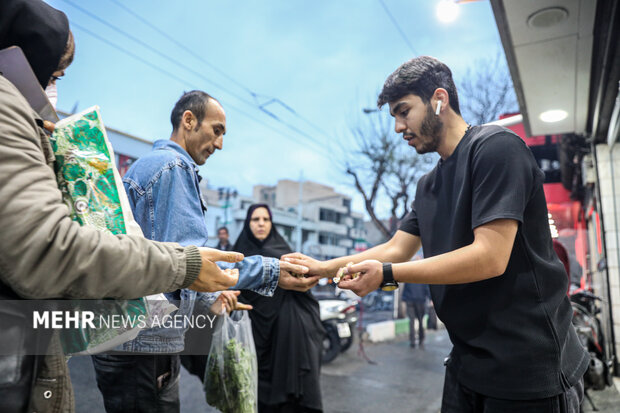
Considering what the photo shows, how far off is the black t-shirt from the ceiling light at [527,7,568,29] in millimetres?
2776

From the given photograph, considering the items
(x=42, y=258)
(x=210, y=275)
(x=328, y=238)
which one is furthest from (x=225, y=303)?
(x=328, y=238)

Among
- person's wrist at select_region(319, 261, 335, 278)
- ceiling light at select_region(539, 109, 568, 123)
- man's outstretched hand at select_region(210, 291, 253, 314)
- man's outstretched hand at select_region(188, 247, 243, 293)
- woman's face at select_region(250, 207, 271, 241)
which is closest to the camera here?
man's outstretched hand at select_region(188, 247, 243, 293)

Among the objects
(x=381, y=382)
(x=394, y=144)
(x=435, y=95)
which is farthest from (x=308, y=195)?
(x=435, y=95)

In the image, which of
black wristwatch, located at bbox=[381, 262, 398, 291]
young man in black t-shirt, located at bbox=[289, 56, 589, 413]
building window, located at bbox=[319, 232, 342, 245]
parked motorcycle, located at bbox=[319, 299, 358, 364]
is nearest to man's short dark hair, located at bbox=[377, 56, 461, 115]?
young man in black t-shirt, located at bbox=[289, 56, 589, 413]

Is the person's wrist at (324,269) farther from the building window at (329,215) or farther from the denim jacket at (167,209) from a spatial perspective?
the building window at (329,215)

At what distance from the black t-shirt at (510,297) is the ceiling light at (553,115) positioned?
5.00 metres

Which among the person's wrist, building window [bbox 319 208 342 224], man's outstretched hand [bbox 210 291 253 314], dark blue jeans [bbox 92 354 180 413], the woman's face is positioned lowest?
dark blue jeans [bbox 92 354 180 413]

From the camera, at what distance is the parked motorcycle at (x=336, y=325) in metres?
7.70

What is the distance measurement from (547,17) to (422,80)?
2775 millimetres

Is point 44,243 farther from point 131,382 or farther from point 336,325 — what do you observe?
point 336,325

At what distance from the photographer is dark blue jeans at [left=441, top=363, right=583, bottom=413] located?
1.53 m

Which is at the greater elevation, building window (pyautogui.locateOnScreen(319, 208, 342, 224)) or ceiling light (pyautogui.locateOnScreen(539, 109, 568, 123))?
building window (pyautogui.locateOnScreen(319, 208, 342, 224))

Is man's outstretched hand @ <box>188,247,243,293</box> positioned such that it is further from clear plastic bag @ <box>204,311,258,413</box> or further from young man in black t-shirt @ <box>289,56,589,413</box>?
clear plastic bag @ <box>204,311,258,413</box>

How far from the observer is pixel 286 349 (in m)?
3.89
